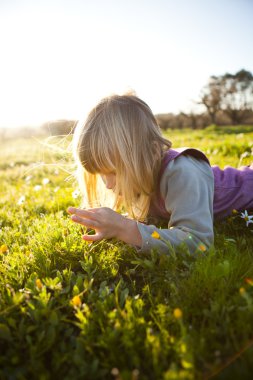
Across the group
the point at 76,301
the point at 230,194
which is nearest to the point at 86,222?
the point at 76,301

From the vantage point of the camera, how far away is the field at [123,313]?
141 centimetres

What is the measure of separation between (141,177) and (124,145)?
26 centimetres

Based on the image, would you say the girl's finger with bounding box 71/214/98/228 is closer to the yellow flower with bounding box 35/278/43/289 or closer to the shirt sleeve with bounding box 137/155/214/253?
the shirt sleeve with bounding box 137/155/214/253

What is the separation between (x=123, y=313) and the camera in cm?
Result: 160

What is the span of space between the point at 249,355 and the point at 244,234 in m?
1.26

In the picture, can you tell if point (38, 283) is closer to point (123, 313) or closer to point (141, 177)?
point (123, 313)

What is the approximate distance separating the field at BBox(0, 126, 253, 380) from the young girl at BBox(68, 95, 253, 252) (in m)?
0.15

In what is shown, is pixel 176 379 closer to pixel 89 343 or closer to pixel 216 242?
pixel 89 343

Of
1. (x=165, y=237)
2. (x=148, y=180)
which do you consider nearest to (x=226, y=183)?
(x=148, y=180)

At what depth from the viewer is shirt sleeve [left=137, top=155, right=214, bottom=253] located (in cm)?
214

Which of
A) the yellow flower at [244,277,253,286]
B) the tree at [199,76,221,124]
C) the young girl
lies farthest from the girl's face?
the tree at [199,76,221,124]

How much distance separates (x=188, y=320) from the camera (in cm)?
163

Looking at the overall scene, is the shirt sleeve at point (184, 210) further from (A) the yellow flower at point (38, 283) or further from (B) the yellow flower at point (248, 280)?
(A) the yellow flower at point (38, 283)

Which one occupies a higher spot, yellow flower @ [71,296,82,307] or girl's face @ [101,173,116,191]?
girl's face @ [101,173,116,191]
